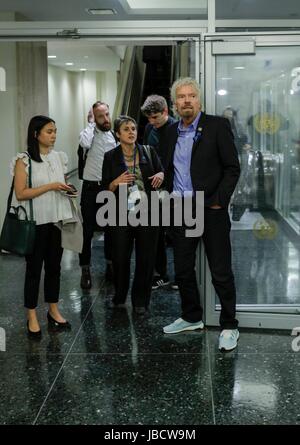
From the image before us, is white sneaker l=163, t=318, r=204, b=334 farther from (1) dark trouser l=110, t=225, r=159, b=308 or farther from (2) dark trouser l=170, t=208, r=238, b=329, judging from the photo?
(1) dark trouser l=110, t=225, r=159, b=308

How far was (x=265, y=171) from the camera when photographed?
3.79m

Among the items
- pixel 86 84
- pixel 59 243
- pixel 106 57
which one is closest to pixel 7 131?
pixel 59 243

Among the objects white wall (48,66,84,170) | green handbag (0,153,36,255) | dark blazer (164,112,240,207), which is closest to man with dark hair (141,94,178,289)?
dark blazer (164,112,240,207)

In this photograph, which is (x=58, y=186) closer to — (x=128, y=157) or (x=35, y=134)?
(x=35, y=134)

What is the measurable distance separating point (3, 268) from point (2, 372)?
245 cm

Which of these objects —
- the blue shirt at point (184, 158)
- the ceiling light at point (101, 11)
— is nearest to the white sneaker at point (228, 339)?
the blue shirt at point (184, 158)

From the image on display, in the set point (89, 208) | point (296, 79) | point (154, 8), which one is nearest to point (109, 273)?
point (89, 208)

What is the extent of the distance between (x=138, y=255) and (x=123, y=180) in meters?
0.60

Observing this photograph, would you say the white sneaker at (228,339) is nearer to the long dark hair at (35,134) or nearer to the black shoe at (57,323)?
the black shoe at (57,323)

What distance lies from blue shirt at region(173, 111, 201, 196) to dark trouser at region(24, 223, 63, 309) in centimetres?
88

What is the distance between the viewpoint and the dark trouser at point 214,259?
349 centimetres

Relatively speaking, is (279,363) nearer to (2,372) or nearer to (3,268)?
(2,372)

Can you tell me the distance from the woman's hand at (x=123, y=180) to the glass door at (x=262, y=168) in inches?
29.4

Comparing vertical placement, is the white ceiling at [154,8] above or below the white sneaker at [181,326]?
above
